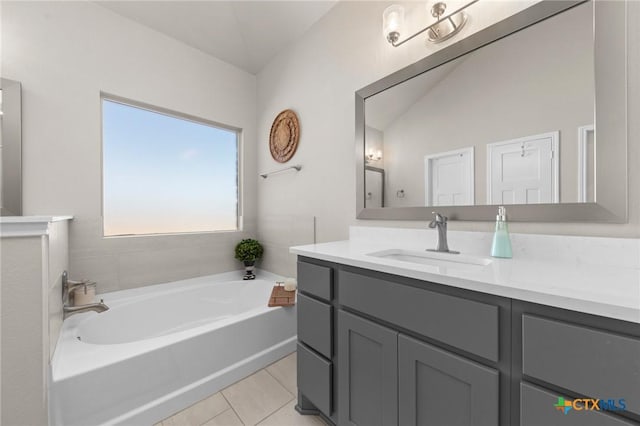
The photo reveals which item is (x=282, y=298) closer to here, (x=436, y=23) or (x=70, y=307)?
(x=70, y=307)

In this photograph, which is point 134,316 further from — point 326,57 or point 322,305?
point 326,57

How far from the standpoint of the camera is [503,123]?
1.08m

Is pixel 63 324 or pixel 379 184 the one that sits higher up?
pixel 379 184

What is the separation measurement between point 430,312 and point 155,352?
1.35 metres

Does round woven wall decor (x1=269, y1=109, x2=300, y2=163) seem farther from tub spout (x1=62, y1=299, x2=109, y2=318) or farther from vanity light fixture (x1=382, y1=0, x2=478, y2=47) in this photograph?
tub spout (x1=62, y1=299, x2=109, y2=318)

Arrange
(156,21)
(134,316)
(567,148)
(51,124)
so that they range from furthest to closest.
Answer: (156,21)
(134,316)
(51,124)
(567,148)

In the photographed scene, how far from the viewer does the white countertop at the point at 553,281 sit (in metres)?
0.51

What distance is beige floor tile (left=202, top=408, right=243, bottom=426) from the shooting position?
121cm

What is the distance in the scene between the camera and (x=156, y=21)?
78.0 inches

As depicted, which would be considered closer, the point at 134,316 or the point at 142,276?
the point at 134,316

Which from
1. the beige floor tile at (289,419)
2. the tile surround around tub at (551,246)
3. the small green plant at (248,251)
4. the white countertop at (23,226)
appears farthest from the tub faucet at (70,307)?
the tile surround around tub at (551,246)

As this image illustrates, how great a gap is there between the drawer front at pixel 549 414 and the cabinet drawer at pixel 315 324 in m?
0.67

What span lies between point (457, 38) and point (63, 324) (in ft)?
9.01

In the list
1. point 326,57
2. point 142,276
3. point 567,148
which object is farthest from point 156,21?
point 567,148
